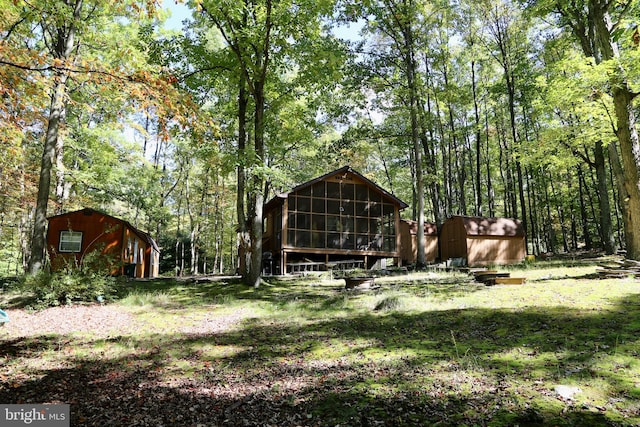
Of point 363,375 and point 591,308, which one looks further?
point 591,308

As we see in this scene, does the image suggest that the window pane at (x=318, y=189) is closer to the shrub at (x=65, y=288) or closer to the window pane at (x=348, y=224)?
the window pane at (x=348, y=224)

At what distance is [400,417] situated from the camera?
151 inches

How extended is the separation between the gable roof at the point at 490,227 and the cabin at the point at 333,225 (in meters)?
4.53

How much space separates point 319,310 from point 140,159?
20033 millimetres

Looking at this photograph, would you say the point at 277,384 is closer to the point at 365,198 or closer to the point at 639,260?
the point at 639,260

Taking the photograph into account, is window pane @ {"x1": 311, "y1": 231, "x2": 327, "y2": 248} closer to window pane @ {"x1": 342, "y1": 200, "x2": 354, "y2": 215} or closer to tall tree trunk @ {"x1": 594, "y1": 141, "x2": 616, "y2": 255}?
window pane @ {"x1": 342, "y1": 200, "x2": 354, "y2": 215}

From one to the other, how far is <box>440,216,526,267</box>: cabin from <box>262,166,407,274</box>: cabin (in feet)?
13.2

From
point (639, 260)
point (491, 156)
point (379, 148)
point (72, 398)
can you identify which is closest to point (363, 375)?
point (72, 398)

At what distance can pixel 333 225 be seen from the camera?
78.8 feet

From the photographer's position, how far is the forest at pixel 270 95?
6844 millimetres

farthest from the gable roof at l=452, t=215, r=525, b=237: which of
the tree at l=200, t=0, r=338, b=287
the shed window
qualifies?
the shed window

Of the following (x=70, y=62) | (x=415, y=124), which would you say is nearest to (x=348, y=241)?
(x=415, y=124)

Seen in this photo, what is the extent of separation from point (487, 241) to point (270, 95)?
1627 cm

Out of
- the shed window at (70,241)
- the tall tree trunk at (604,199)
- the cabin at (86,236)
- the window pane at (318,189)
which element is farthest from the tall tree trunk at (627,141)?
the shed window at (70,241)
